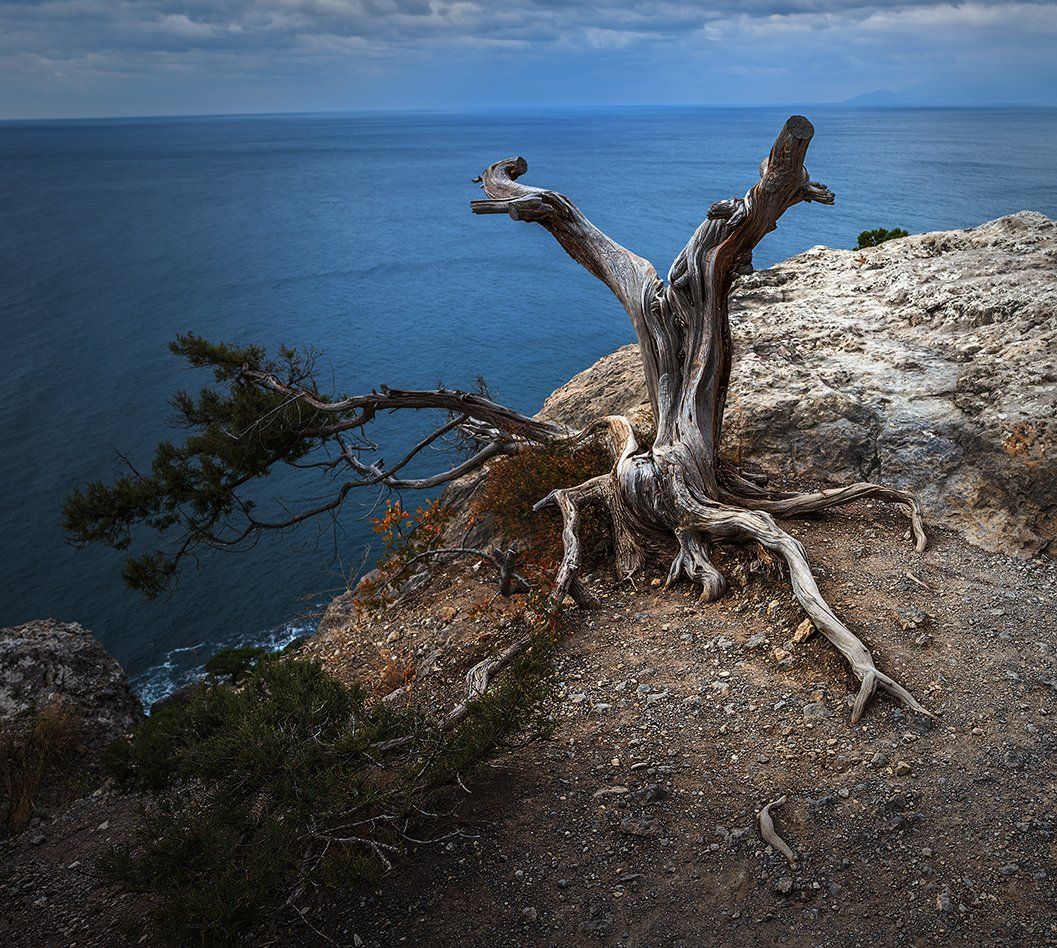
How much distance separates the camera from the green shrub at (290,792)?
16.0 feet

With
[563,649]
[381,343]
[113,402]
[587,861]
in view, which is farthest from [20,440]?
[587,861]

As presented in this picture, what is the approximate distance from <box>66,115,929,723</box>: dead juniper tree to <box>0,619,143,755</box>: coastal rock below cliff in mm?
1279

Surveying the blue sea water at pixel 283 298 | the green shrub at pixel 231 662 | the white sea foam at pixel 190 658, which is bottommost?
the white sea foam at pixel 190 658

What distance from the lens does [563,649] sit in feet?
26.0

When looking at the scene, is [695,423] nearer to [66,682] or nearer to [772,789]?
[772,789]

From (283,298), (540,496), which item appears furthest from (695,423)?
(283,298)

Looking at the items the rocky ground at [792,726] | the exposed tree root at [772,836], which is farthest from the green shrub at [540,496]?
the exposed tree root at [772,836]

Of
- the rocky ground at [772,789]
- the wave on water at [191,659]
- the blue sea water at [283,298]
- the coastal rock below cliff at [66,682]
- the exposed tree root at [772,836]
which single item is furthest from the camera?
the blue sea water at [283,298]

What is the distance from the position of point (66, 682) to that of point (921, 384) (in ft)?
41.5

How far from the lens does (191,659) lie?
65.6 ft

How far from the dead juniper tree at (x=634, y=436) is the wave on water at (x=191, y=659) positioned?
721cm

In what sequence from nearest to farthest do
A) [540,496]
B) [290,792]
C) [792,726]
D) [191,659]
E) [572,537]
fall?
1. [290,792]
2. [792,726]
3. [572,537]
4. [540,496]
5. [191,659]

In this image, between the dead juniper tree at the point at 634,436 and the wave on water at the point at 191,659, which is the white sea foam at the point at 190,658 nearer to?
the wave on water at the point at 191,659

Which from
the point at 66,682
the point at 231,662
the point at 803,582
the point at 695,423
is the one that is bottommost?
the point at 231,662
